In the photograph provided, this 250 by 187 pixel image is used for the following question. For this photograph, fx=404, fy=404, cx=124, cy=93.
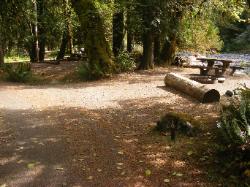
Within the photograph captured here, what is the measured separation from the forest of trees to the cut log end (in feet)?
12.3

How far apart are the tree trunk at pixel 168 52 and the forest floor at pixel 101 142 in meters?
7.88

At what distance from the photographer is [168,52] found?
2061 centimetres

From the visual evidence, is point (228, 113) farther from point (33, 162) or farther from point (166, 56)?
point (166, 56)

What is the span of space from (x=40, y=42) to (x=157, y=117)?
59.5 ft

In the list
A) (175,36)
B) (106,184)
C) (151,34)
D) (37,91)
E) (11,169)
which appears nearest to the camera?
(106,184)

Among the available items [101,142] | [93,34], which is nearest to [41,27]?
[93,34]

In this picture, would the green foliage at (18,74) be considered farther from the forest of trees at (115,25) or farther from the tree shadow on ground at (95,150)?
the tree shadow on ground at (95,150)

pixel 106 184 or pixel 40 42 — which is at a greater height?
pixel 40 42

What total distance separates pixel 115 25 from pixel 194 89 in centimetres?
920

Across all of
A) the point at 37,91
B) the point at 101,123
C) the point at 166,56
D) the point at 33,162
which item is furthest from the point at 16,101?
the point at 166,56

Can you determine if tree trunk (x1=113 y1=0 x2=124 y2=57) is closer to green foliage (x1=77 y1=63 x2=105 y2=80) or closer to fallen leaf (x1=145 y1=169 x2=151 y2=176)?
green foliage (x1=77 y1=63 x2=105 y2=80)

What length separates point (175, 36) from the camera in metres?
20.5

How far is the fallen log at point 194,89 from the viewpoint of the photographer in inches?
437

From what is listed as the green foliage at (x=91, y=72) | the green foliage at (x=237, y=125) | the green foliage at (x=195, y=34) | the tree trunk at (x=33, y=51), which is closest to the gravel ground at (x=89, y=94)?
the green foliage at (x=91, y=72)
